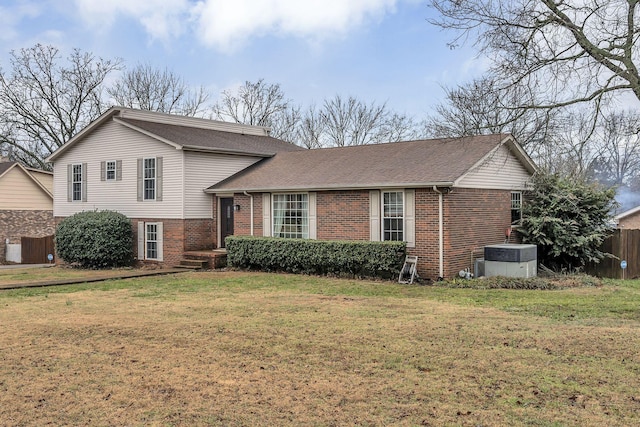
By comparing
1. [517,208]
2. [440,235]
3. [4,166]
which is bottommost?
[440,235]

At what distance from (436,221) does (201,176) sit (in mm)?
8911

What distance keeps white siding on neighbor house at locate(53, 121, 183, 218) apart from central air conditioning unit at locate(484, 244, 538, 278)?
10285 mm

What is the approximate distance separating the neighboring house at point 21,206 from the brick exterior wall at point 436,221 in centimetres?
1587

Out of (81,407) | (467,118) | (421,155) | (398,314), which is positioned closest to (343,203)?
(421,155)

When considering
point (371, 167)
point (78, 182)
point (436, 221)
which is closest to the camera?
point (436, 221)

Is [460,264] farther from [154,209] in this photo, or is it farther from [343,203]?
[154,209]

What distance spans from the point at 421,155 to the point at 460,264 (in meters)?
3.79

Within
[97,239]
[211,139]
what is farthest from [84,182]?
[211,139]

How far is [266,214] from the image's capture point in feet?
64.0

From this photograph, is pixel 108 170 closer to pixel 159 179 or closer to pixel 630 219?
pixel 159 179

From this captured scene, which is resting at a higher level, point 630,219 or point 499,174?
point 499,174

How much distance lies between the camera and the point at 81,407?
227 inches

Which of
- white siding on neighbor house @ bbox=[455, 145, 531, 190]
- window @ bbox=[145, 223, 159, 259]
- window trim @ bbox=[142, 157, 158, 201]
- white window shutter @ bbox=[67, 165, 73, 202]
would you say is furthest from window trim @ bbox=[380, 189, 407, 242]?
white window shutter @ bbox=[67, 165, 73, 202]

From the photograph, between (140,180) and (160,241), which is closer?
(160,241)
